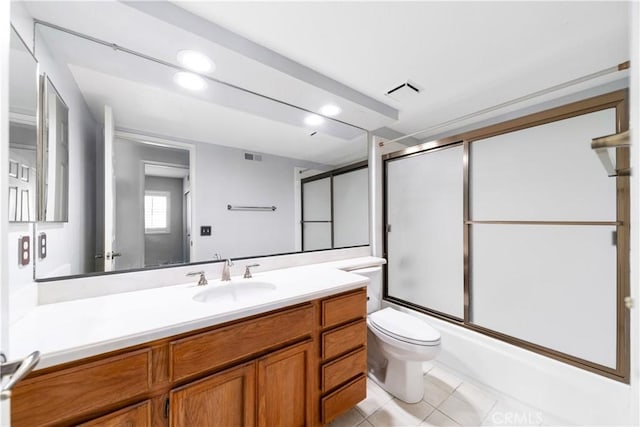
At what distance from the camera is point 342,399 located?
51.6 inches

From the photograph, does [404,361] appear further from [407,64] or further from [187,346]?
[407,64]

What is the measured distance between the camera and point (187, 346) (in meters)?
0.87

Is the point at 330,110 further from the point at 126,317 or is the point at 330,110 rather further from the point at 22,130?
the point at 126,317

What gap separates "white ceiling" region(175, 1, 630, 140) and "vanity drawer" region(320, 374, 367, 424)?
1915 mm

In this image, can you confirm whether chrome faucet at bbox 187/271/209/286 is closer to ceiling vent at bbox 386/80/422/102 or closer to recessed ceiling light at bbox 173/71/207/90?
recessed ceiling light at bbox 173/71/207/90

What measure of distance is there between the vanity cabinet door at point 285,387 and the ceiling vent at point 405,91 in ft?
5.80

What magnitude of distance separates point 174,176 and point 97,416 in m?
1.09

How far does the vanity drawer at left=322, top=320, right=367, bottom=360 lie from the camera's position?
125 cm

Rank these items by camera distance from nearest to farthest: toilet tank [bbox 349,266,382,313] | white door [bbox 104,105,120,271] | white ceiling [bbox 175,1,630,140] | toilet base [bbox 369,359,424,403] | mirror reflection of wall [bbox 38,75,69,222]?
mirror reflection of wall [bbox 38,75,69,222], white ceiling [bbox 175,1,630,140], white door [bbox 104,105,120,271], toilet base [bbox 369,359,424,403], toilet tank [bbox 349,266,382,313]

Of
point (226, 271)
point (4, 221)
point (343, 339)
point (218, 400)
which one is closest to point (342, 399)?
point (343, 339)

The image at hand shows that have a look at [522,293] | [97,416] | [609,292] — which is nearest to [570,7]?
[609,292]

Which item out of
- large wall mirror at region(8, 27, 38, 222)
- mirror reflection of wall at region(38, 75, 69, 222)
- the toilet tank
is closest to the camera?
large wall mirror at region(8, 27, 38, 222)

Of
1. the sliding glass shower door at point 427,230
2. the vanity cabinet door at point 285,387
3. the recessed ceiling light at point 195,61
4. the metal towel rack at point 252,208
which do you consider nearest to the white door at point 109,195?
the recessed ceiling light at point 195,61

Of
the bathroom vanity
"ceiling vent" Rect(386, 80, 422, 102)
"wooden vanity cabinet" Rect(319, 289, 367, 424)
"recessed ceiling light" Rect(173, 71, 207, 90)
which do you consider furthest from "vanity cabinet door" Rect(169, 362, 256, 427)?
"ceiling vent" Rect(386, 80, 422, 102)
